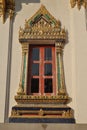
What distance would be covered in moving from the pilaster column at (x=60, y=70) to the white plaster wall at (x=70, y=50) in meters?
0.11

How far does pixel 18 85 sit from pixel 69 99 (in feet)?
4.40

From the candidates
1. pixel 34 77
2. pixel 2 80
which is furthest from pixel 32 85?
pixel 2 80

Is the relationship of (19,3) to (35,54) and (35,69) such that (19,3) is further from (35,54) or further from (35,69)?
(35,69)

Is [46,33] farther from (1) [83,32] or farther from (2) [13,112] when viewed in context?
(2) [13,112]

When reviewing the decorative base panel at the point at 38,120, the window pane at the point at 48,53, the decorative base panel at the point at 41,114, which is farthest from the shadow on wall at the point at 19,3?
the decorative base panel at the point at 38,120

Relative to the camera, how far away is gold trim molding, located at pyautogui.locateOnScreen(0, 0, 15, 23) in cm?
804

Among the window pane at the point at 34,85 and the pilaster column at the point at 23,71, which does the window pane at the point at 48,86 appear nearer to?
the window pane at the point at 34,85

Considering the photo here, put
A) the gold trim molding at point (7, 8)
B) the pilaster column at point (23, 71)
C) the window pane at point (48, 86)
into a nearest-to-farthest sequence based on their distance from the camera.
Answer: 1. the pilaster column at point (23, 71)
2. the window pane at point (48, 86)
3. the gold trim molding at point (7, 8)

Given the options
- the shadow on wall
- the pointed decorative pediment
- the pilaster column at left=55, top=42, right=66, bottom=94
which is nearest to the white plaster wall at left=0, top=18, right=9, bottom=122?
the pointed decorative pediment

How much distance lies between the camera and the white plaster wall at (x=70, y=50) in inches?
287

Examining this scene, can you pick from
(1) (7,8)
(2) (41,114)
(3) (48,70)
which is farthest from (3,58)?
(2) (41,114)

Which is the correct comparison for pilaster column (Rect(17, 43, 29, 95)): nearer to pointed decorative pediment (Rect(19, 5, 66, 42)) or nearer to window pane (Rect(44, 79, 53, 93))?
pointed decorative pediment (Rect(19, 5, 66, 42))

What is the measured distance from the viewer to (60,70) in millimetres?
7613

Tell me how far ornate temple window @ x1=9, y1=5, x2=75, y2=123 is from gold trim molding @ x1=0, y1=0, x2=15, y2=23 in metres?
0.55
